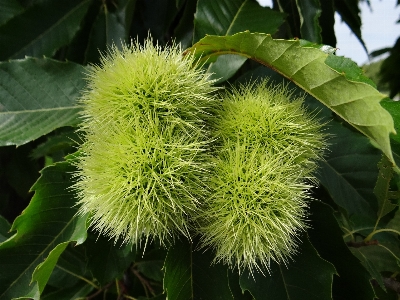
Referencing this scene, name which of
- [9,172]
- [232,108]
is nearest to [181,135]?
[232,108]

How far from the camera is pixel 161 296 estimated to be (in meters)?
0.97

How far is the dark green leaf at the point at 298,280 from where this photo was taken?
75 cm

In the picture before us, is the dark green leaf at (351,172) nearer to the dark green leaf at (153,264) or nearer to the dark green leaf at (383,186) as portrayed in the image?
the dark green leaf at (383,186)

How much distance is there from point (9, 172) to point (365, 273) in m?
1.30

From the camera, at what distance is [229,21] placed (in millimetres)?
959

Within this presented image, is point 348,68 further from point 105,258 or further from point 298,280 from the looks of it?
point 105,258

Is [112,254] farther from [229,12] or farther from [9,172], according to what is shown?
[9,172]

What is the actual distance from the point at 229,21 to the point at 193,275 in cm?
59

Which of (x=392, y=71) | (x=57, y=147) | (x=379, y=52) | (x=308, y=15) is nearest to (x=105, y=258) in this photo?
(x=57, y=147)

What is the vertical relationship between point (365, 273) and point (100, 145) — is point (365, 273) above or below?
below

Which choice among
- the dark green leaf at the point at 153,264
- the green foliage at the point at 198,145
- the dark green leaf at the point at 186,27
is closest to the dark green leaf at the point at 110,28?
the green foliage at the point at 198,145

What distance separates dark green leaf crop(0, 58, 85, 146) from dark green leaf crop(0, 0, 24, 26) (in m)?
0.27

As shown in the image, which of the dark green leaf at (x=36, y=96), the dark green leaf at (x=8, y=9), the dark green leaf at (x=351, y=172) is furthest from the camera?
the dark green leaf at (x=8, y=9)

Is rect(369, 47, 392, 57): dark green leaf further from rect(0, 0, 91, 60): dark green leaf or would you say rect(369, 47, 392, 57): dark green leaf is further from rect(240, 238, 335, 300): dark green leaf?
rect(240, 238, 335, 300): dark green leaf
